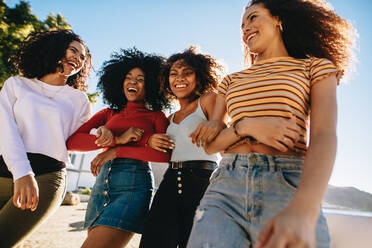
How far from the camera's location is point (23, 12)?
31.5 feet

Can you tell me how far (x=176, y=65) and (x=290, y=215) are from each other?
7.25ft

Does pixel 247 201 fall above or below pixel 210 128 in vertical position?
below

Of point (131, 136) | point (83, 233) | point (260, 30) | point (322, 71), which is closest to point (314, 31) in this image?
point (260, 30)

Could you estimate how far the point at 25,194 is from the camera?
75.4 inches

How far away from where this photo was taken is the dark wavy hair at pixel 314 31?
182 centimetres

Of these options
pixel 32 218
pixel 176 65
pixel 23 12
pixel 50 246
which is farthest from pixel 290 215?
pixel 23 12

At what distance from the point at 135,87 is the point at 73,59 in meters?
0.73

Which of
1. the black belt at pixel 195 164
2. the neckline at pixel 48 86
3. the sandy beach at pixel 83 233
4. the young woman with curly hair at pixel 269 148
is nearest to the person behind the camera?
the young woman with curly hair at pixel 269 148

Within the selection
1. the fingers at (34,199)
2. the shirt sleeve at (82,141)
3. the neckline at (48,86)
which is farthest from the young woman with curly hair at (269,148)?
the neckline at (48,86)

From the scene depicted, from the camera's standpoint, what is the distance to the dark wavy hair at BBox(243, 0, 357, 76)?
1.82 metres

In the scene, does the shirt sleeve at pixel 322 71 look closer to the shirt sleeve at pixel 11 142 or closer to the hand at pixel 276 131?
the hand at pixel 276 131

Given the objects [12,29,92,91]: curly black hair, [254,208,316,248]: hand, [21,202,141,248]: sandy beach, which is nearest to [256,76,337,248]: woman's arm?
[254,208,316,248]: hand

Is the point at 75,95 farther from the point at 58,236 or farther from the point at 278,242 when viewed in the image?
the point at 58,236

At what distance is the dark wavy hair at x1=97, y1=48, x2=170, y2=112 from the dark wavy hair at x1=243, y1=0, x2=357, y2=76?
1.70 meters
